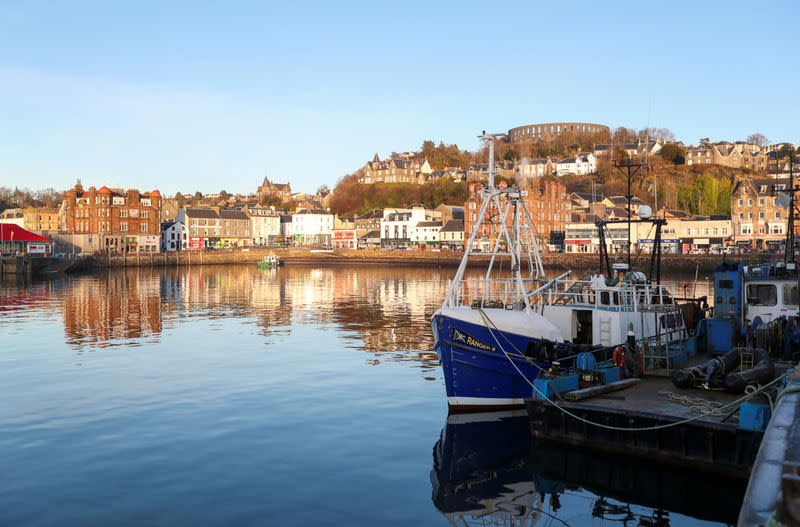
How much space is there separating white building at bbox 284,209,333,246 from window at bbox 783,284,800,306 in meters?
164

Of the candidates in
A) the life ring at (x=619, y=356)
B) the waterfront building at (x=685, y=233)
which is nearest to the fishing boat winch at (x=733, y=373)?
the life ring at (x=619, y=356)

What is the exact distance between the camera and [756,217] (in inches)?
4857

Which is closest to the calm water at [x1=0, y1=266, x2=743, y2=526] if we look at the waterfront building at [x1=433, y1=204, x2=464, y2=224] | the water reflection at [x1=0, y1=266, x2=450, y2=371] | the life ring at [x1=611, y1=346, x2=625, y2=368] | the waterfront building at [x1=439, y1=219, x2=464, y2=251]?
the water reflection at [x1=0, y1=266, x2=450, y2=371]

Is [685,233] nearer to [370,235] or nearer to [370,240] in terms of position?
[370,240]

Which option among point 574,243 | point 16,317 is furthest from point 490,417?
point 574,243

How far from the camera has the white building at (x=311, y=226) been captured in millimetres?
188000

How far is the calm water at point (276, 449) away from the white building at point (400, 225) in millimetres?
129231

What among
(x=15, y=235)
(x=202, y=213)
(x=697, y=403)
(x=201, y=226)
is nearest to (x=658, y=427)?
(x=697, y=403)

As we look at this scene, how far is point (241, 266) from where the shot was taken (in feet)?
476

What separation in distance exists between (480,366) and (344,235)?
15993 centimetres

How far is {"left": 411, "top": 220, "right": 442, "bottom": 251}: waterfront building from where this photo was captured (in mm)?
163500

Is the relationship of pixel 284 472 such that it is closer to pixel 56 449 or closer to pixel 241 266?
pixel 56 449

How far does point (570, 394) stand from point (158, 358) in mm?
21509

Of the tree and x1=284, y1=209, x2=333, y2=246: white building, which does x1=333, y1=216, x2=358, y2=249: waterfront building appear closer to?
x1=284, y1=209, x2=333, y2=246: white building
